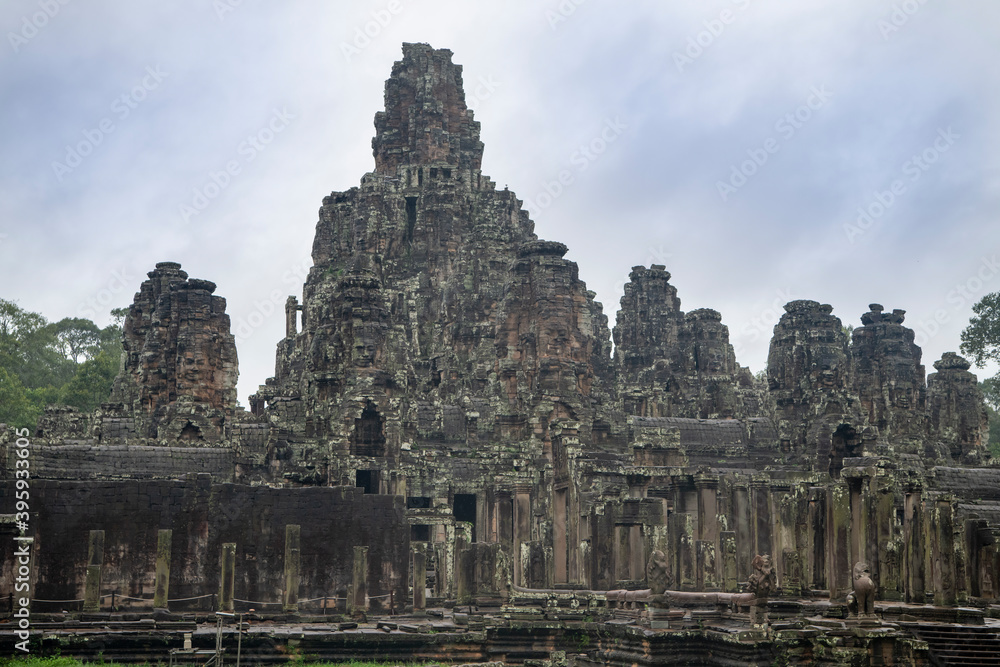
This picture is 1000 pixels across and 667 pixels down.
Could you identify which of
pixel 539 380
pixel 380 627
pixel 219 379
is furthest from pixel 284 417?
pixel 380 627

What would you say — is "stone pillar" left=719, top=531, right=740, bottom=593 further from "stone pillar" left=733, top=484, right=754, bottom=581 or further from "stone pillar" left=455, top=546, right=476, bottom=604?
"stone pillar" left=733, top=484, right=754, bottom=581

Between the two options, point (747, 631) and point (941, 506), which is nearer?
point (747, 631)

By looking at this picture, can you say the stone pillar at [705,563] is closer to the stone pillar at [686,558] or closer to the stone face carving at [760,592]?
the stone pillar at [686,558]

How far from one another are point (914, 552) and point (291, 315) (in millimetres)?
45422

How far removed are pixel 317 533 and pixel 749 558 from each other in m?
14.5

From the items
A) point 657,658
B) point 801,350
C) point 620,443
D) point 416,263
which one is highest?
point 416,263

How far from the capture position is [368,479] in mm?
44125

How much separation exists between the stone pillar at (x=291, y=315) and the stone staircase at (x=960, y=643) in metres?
47.8

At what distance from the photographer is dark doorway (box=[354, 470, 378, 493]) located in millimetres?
43406

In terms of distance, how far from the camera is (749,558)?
1575 inches

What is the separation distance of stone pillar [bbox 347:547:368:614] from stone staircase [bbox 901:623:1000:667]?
12.6m

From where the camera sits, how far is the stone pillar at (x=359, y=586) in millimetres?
31188

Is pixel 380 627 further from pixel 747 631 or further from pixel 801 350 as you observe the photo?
pixel 801 350

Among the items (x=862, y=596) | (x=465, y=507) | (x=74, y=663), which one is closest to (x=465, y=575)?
(x=74, y=663)
